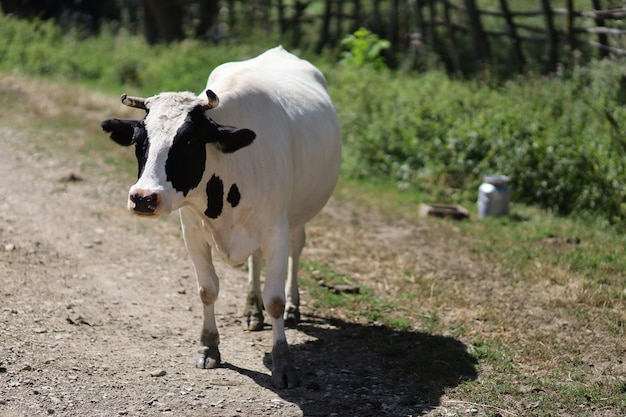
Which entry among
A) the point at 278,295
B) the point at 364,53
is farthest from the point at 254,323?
the point at 364,53

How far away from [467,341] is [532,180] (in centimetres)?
404

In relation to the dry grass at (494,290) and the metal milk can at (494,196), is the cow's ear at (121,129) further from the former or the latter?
the metal milk can at (494,196)

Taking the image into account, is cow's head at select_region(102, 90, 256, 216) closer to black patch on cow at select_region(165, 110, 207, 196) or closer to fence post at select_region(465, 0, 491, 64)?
black patch on cow at select_region(165, 110, 207, 196)

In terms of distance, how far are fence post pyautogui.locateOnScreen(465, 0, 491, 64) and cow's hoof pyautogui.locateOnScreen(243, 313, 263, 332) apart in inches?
361

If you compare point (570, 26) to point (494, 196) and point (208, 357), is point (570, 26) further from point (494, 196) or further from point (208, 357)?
point (208, 357)

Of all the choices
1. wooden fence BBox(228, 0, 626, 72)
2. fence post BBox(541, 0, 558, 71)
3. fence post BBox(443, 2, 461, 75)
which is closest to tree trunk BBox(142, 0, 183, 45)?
wooden fence BBox(228, 0, 626, 72)

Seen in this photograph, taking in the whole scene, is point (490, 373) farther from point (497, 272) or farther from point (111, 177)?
point (111, 177)

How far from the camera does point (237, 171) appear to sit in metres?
5.84

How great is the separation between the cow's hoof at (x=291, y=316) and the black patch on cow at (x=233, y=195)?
5.36 ft

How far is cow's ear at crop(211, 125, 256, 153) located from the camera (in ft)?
18.0

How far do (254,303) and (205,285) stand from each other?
2.87 feet

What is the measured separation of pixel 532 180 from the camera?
10406 mm

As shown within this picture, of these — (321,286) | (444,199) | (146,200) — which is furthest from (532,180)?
(146,200)

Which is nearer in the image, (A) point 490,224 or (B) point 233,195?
(B) point 233,195
